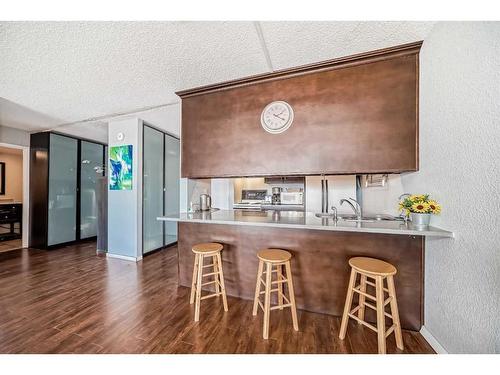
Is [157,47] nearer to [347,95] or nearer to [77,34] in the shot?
[77,34]

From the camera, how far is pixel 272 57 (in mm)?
2078

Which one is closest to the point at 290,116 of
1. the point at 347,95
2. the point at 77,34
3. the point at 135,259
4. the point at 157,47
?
the point at 347,95

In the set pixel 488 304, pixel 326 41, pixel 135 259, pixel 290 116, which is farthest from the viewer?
pixel 135 259

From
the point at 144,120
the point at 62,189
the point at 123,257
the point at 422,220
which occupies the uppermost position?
the point at 144,120

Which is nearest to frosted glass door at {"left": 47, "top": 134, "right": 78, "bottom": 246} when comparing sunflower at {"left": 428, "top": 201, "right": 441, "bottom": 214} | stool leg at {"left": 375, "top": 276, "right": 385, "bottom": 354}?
stool leg at {"left": 375, "top": 276, "right": 385, "bottom": 354}

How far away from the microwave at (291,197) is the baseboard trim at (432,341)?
9.10ft

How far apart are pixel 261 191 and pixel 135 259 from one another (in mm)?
2827

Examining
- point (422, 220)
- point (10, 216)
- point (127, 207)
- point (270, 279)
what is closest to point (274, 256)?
point (270, 279)

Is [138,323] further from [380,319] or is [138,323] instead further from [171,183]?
[171,183]

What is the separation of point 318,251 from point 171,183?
3.81 metres

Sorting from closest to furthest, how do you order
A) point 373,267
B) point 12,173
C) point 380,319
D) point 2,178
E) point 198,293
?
point 380,319 < point 373,267 < point 198,293 < point 2,178 < point 12,173

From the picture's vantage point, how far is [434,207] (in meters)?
1.57

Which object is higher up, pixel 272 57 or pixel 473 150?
pixel 272 57

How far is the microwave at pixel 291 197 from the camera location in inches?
173
